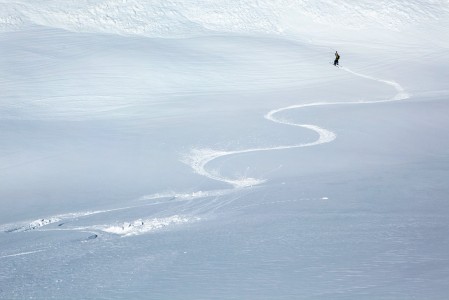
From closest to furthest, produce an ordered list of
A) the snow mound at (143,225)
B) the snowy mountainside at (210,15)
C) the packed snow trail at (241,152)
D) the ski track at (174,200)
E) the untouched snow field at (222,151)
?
the untouched snow field at (222,151) < the snow mound at (143,225) < the ski track at (174,200) < the packed snow trail at (241,152) < the snowy mountainside at (210,15)

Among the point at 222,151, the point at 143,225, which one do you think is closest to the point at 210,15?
the point at 222,151

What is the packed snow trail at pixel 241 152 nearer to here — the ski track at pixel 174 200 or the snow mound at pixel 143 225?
the ski track at pixel 174 200

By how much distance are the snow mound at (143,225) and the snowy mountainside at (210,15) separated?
1857 centimetres

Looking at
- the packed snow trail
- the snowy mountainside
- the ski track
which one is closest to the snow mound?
the ski track

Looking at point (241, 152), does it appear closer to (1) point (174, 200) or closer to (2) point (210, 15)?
(1) point (174, 200)

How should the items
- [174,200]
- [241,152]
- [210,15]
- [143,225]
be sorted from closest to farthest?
[143,225] < [174,200] < [241,152] < [210,15]

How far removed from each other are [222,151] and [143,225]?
5.54m

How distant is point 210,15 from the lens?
31406 mm

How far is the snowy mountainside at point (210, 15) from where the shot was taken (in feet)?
95.3

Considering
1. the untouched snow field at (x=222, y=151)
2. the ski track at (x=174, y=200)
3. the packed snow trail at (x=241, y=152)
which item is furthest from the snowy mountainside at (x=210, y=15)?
the ski track at (x=174, y=200)

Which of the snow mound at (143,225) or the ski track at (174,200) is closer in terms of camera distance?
the snow mound at (143,225)

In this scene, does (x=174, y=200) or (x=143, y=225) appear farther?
(x=174, y=200)

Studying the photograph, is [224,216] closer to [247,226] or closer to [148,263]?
[247,226]

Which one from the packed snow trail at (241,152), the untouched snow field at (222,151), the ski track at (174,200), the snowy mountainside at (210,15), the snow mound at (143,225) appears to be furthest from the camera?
the snowy mountainside at (210,15)
